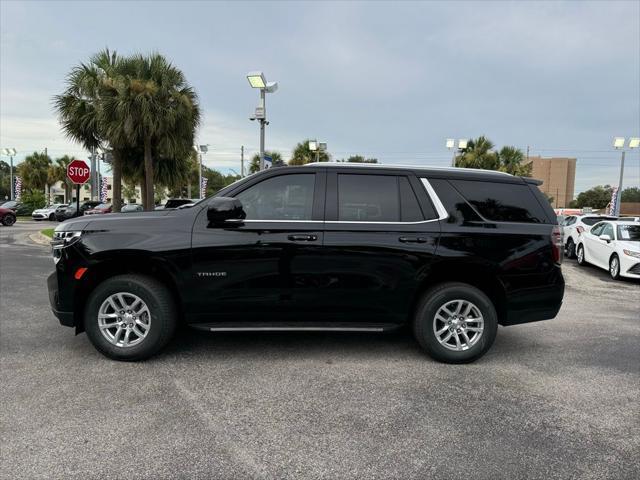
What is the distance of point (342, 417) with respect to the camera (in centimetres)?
321

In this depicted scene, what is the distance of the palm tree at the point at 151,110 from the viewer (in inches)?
646

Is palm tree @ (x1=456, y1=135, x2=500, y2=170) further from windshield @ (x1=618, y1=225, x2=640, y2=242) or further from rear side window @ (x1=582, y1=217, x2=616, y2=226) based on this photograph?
windshield @ (x1=618, y1=225, x2=640, y2=242)

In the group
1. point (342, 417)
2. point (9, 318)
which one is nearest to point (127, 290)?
point (342, 417)

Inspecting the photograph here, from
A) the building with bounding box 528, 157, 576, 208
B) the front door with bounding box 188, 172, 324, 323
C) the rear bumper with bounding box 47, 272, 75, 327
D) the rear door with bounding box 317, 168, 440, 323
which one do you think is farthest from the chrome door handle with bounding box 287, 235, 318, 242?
the building with bounding box 528, 157, 576, 208

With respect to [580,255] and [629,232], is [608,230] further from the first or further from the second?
[580,255]

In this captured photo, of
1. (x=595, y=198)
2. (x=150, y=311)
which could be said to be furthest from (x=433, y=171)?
(x=595, y=198)

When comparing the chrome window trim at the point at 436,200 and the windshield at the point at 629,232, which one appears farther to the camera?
the windshield at the point at 629,232

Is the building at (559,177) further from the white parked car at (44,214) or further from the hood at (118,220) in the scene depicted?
the hood at (118,220)

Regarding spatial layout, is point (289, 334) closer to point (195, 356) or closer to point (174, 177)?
point (195, 356)

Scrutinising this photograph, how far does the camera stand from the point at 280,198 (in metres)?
→ 4.21

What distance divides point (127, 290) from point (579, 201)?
113 m

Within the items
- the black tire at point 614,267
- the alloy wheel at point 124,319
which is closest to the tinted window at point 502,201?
the alloy wheel at point 124,319

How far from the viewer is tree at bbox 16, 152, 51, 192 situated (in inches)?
2000

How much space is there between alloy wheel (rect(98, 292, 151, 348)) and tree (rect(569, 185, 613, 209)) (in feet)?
341
